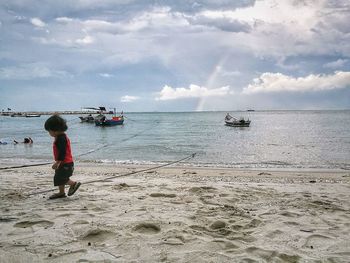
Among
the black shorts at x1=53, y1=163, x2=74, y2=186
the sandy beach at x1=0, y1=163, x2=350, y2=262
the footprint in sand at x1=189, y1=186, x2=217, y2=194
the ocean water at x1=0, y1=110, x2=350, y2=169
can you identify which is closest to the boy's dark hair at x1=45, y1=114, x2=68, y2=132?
the black shorts at x1=53, y1=163, x2=74, y2=186

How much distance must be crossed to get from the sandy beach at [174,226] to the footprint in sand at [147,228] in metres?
0.01

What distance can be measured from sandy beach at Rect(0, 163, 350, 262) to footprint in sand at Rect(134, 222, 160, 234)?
0.01m

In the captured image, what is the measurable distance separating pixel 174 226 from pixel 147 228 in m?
0.39

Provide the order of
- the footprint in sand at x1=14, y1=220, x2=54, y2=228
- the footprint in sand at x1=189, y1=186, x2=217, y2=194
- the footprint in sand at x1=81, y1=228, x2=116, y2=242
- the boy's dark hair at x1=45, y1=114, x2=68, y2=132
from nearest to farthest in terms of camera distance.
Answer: the footprint in sand at x1=81, y1=228, x2=116, y2=242 < the footprint in sand at x1=14, y1=220, x2=54, y2=228 < the boy's dark hair at x1=45, y1=114, x2=68, y2=132 < the footprint in sand at x1=189, y1=186, x2=217, y2=194

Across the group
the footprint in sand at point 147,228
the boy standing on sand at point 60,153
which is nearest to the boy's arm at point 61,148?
the boy standing on sand at point 60,153

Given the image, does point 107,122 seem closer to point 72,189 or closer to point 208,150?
point 208,150

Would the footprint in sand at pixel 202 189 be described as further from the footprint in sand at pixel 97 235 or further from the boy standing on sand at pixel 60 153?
the footprint in sand at pixel 97 235

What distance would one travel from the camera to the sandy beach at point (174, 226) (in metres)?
3.43

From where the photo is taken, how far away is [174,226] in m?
4.29

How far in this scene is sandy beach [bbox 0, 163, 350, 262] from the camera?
3.43 meters

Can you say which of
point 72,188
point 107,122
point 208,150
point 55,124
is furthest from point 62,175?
point 107,122

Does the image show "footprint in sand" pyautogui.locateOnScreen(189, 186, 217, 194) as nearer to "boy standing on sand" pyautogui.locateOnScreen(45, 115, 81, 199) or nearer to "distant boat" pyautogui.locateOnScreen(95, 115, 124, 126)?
"boy standing on sand" pyautogui.locateOnScreen(45, 115, 81, 199)

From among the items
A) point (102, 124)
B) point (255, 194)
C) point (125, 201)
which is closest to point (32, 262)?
point (125, 201)

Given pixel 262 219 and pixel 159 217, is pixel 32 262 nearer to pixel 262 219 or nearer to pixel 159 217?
pixel 159 217
